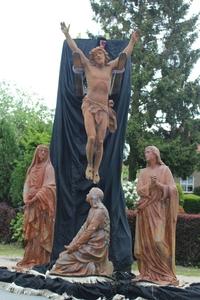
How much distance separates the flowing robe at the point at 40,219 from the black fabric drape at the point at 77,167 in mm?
451

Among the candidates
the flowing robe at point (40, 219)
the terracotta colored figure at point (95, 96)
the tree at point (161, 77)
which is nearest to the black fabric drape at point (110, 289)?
the flowing robe at point (40, 219)

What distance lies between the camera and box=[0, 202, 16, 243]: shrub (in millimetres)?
19141

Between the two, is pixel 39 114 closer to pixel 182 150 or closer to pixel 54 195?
pixel 182 150

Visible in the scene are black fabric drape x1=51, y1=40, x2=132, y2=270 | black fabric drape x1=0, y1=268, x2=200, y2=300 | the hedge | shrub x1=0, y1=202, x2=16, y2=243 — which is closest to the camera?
black fabric drape x1=0, y1=268, x2=200, y2=300

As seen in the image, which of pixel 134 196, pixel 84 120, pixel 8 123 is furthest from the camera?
pixel 8 123

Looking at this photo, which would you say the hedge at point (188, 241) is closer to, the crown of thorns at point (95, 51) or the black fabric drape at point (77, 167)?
the black fabric drape at point (77, 167)

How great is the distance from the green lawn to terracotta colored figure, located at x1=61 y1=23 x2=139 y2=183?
4661mm

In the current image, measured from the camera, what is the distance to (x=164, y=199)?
29.2 ft

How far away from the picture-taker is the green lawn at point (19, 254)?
13724 mm

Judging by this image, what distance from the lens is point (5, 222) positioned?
19.2 metres

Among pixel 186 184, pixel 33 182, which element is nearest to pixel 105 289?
pixel 33 182

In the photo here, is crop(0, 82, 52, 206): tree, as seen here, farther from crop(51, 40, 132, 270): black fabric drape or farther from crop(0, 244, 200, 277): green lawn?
crop(51, 40, 132, 270): black fabric drape

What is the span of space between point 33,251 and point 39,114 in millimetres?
17281

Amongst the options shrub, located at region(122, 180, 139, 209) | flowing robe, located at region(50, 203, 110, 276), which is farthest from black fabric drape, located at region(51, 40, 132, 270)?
shrub, located at region(122, 180, 139, 209)
